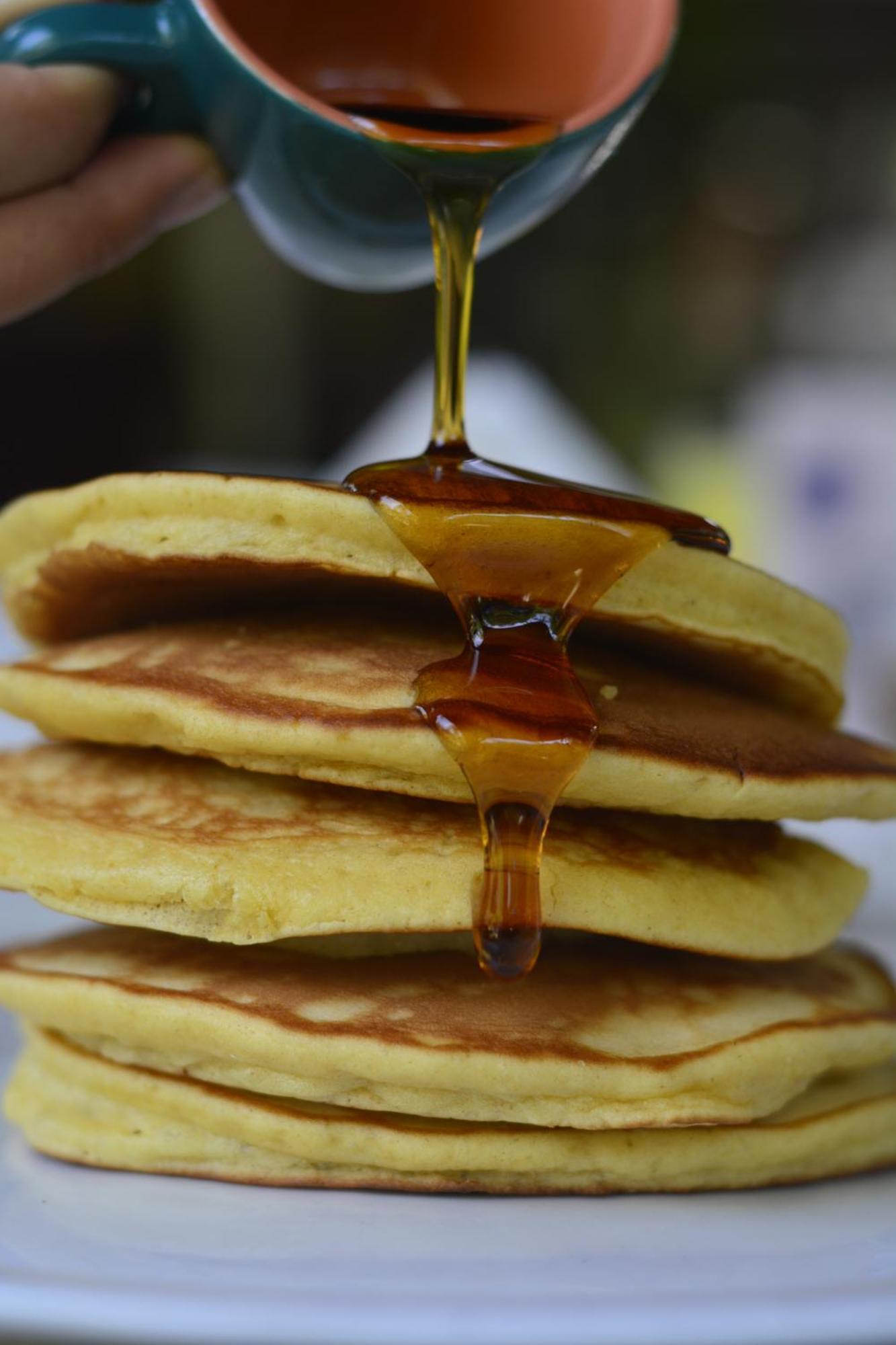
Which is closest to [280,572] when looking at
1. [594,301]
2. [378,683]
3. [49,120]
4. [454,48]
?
[378,683]

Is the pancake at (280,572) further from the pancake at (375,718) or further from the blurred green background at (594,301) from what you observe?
the blurred green background at (594,301)

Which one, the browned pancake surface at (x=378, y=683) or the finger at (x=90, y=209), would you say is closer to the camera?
the browned pancake surface at (x=378, y=683)

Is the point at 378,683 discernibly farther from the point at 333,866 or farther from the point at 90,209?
the point at 90,209

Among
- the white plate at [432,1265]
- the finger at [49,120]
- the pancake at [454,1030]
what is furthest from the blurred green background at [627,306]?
the white plate at [432,1265]

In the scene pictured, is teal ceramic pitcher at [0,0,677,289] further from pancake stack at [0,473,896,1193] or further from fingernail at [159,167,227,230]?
pancake stack at [0,473,896,1193]

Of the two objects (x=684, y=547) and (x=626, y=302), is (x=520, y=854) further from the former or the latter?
(x=626, y=302)

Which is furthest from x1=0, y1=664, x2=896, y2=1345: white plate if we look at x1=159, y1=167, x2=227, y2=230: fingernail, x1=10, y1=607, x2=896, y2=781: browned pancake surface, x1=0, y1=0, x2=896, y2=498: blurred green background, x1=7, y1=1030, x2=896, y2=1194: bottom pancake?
x1=0, y1=0, x2=896, y2=498: blurred green background

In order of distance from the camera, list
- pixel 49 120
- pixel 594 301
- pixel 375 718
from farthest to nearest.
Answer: pixel 594 301 < pixel 49 120 < pixel 375 718
